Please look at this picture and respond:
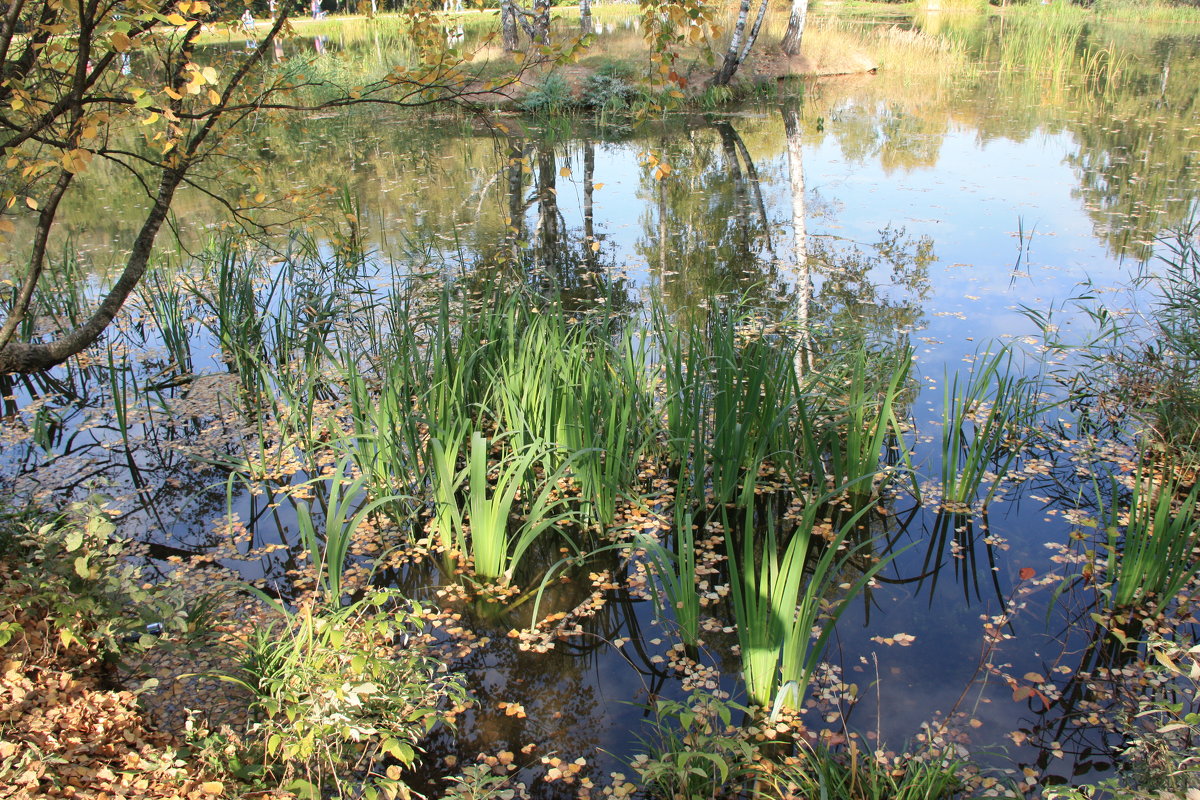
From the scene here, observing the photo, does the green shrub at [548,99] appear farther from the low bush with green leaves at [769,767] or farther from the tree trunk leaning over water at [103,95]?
the low bush with green leaves at [769,767]

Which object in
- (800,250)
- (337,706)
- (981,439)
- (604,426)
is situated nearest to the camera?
(337,706)

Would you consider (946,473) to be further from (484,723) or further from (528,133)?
(528,133)

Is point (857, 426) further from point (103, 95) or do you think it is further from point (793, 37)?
point (793, 37)

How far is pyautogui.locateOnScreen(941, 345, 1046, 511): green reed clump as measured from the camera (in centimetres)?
347

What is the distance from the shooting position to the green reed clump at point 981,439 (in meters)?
3.47

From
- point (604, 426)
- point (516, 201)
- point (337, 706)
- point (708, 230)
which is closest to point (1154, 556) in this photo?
point (604, 426)

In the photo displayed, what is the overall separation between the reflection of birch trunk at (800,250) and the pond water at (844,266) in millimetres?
47

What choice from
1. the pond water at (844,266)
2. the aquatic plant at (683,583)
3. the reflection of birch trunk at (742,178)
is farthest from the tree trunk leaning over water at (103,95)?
the reflection of birch trunk at (742,178)

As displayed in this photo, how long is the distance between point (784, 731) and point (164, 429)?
148 inches

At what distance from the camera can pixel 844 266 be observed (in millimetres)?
6781

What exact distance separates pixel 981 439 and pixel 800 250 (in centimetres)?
398

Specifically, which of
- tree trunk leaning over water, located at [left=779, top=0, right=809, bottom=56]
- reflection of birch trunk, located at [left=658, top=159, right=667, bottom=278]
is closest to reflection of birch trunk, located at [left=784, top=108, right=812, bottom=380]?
reflection of birch trunk, located at [left=658, top=159, right=667, bottom=278]

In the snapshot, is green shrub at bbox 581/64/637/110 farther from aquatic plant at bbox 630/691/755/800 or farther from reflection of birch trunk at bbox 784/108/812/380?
aquatic plant at bbox 630/691/755/800

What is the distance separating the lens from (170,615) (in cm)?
244
